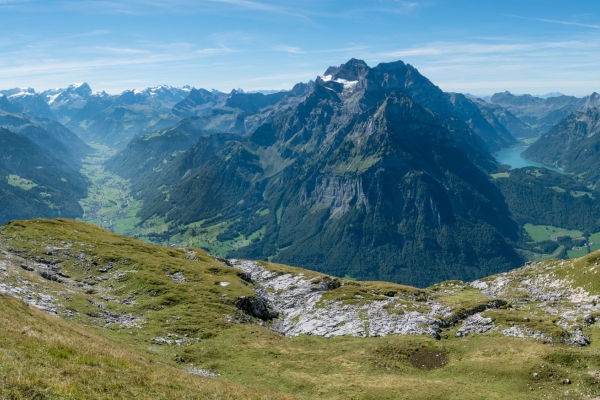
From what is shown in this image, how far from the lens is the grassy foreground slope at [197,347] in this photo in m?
31.0

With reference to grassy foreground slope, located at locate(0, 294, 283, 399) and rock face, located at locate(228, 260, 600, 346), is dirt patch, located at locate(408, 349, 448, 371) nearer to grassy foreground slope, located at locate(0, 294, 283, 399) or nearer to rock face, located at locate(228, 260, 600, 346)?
rock face, located at locate(228, 260, 600, 346)

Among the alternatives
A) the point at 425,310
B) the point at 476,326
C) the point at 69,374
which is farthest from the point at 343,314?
the point at 69,374

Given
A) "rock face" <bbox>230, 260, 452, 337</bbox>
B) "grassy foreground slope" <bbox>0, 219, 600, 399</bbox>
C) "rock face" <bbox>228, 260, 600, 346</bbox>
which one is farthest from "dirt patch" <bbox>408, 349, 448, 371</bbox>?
"rock face" <bbox>230, 260, 452, 337</bbox>

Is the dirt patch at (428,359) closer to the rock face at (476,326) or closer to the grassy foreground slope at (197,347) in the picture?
the grassy foreground slope at (197,347)

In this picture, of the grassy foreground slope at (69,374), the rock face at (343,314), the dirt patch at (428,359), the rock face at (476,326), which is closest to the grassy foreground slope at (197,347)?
the grassy foreground slope at (69,374)

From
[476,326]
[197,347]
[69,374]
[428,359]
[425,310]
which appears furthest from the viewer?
[425,310]

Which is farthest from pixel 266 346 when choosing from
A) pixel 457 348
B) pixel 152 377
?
pixel 152 377

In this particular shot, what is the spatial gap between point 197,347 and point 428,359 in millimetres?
39134

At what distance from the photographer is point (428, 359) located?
63062 millimetres

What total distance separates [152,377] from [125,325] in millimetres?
43129

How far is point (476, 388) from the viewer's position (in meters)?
51.4

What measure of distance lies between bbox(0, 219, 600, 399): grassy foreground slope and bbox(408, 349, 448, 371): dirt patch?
0.87ft

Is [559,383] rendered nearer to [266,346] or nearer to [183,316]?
[266,346]

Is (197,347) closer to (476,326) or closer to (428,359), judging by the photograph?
(428,359)
